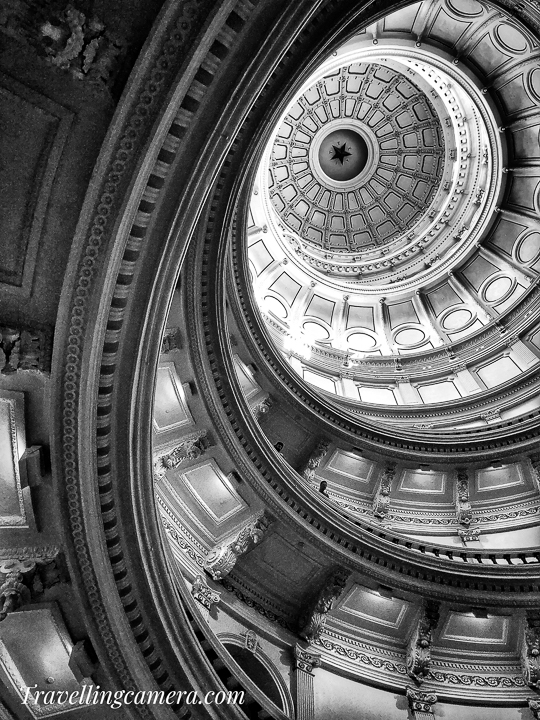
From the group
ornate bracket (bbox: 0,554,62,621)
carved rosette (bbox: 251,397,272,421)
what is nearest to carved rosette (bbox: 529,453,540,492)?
carved rosette (bbox: 251,397,272,421)

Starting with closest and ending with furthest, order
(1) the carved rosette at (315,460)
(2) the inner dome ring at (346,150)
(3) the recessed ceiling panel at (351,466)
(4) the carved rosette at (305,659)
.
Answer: (4) the carved rosette at (305,659), (1) the carved rosette at (315,460), (3) the recessed ceiling panel at (351,466), (2) the inner dome ring at (346,150)

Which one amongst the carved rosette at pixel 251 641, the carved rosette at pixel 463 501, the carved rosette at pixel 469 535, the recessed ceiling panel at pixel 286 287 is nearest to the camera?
the carved rosette at pixel 251 641

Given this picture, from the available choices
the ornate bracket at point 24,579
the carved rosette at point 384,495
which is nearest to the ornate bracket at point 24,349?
the ornate bracket at point 24,579

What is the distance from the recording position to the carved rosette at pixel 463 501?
1567 cm

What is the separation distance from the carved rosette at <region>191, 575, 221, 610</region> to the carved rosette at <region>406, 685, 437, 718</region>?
506 centimetres

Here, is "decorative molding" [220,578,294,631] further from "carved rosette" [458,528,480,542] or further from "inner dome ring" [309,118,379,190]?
"inner dome ring" [309,118,379,190]

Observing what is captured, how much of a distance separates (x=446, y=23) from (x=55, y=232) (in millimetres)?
19624

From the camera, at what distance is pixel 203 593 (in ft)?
32.9

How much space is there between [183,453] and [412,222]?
21810 millimetres

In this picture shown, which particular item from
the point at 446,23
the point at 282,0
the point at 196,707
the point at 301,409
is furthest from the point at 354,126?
the point at 196,707

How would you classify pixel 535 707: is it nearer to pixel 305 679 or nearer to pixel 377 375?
pixel 305 679

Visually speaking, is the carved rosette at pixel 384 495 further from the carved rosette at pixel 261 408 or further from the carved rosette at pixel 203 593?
the carved rosette at pixel 203 593

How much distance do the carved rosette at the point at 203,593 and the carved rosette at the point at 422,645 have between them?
5.10 meters

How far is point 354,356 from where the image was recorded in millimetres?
22750
